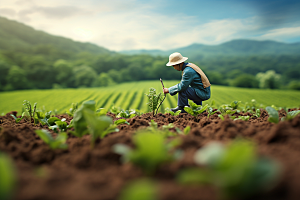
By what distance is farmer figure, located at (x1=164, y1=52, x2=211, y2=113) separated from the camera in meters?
4.87

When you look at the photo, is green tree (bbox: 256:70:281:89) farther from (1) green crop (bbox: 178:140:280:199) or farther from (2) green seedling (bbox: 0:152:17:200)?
(2) green seedling (bbox: 0:152:17:200)

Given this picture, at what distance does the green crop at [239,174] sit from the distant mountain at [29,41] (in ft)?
377

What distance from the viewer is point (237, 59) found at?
82.1 meters

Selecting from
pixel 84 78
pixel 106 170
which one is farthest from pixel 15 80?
pixel 106 170

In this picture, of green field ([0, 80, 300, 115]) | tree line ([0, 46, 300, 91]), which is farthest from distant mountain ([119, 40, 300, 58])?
green field ([0, 80, 300, 115])

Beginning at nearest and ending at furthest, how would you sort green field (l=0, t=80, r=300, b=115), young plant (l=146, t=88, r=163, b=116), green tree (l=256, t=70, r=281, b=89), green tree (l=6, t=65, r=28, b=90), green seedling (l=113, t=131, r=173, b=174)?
green seedling (l=113, t=131, r=173, b=174)
young plant (l=146, t=88, r=163, b=116)
green field (l=0, t=80, r=300, b=115)
green tree (l=256, t=70, r=281, b=89)
green tree (l=6, t=65, r=28, b=90)

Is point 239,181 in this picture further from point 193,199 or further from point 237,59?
point 237,59

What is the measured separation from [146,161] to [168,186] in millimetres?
215

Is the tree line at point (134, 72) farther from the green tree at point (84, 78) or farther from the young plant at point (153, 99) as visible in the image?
the young plant at point (153, 99)

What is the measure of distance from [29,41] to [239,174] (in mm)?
141802

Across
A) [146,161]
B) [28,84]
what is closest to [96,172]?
[146,161]

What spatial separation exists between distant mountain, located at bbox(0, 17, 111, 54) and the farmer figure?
111373 millimetres

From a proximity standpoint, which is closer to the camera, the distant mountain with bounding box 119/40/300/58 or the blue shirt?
the blue shirt

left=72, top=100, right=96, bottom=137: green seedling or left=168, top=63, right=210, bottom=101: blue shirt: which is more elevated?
left=168, top=63, right=210, bottom=101: blue shirt
